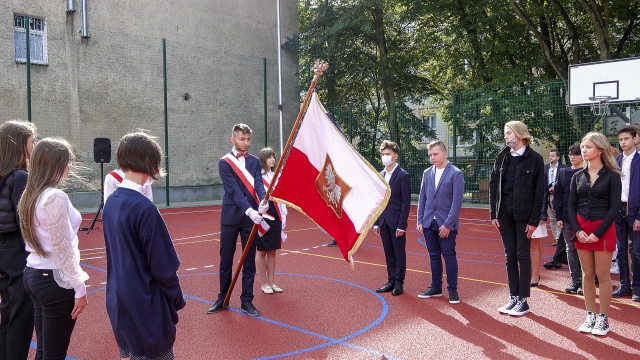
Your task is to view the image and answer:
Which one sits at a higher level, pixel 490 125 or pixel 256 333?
pixel 490 125

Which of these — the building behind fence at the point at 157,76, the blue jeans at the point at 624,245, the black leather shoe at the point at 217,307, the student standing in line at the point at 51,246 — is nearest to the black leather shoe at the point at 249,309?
the black leather shoe at the point at 217,307

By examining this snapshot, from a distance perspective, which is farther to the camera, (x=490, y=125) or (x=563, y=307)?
(x=490, y=125)

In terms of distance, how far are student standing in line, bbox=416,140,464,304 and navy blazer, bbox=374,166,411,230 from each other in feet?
0.65

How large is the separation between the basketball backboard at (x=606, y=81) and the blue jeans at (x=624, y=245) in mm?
7241

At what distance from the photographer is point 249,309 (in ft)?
19.3

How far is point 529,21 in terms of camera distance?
18.6m

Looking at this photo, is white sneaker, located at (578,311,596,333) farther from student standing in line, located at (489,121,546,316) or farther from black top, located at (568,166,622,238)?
black top, located at (568,166,622,238)

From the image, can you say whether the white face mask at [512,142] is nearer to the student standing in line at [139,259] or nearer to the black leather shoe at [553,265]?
the black leather shoe at [553,265]

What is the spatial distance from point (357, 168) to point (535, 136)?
1344 centimetres

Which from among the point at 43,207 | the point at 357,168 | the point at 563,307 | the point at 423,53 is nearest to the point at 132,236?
the point at 43,207

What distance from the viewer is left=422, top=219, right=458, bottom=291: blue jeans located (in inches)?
250

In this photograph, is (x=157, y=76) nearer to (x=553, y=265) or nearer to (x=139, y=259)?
(x=553, y=265)

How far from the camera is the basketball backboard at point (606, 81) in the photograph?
12.8m

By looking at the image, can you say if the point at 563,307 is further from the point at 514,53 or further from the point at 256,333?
the point at 514,53
